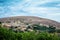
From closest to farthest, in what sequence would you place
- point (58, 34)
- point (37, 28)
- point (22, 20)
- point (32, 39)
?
point (32, 39) → point (58, 34) → point (37, 28) → point (22, 20)

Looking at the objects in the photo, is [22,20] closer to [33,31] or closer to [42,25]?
[42,25]

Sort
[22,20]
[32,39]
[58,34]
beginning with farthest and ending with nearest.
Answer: [22,20]
[58,34]
[32,39]

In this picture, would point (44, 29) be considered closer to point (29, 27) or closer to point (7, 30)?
point (29, 27)

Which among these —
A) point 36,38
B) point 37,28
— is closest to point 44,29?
point 37,28

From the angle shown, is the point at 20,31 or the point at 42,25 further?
the point at 42,25

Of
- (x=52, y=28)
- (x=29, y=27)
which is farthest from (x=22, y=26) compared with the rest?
(x=52, y=28)

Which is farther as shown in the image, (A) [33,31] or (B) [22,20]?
(B) [22,20]

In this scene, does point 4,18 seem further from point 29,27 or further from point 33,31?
point 33,31

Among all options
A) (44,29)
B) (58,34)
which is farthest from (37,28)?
(58,34)

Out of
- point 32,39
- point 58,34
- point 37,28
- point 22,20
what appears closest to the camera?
point 32,39
